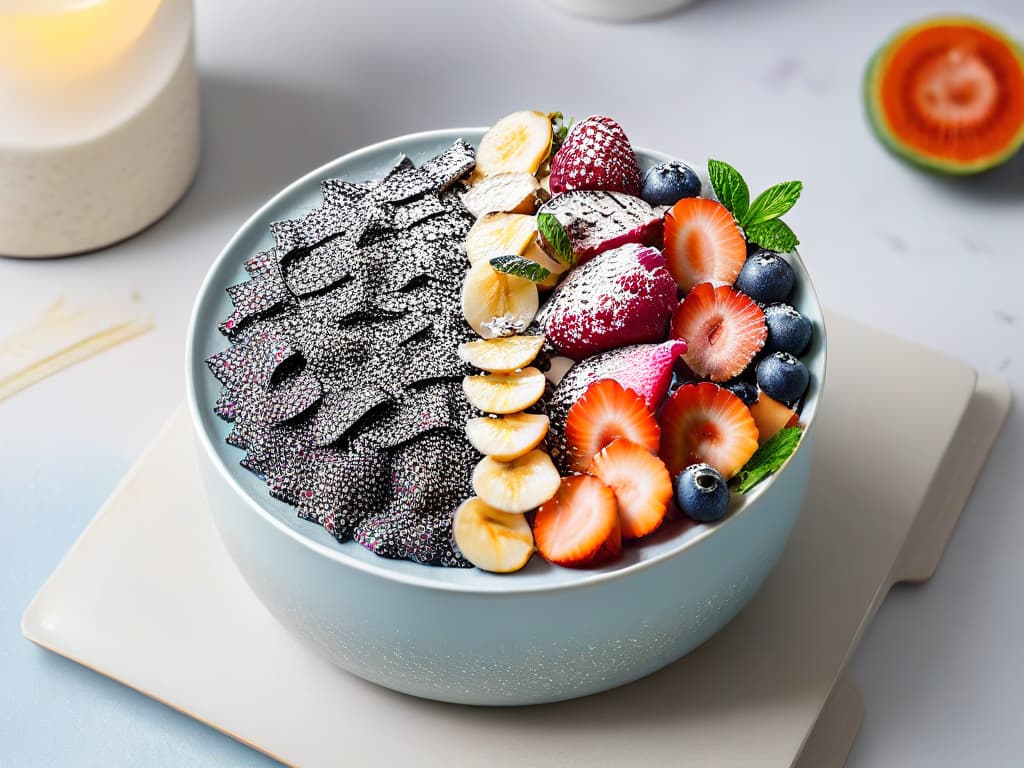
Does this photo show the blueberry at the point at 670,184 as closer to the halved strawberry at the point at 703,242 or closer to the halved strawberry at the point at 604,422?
the halved strawberry at the point at 703,242

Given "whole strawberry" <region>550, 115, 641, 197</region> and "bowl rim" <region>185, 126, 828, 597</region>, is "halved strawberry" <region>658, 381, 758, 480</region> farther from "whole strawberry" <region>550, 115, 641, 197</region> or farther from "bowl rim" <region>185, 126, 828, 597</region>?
"whole strawberry" <region>550, 115, 641, 197</region>

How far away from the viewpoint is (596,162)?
1645mm

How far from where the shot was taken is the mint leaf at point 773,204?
1573mm

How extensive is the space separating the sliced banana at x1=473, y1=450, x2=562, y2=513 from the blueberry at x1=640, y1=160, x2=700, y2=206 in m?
0.41

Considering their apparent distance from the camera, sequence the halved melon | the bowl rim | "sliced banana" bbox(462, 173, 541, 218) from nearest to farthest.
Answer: the bowl rim
"sliced banana" bbox(462, 173, 541, 218)
the halved melon

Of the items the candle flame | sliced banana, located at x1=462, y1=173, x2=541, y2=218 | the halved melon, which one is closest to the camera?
sliced banana, located at x1=462, y1=173, x2=541, y2=218

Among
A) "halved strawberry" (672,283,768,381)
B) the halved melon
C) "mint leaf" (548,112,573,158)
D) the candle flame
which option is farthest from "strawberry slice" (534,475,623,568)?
the halved melon

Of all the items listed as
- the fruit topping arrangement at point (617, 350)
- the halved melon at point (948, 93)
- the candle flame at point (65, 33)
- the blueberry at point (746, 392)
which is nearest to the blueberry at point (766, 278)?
the fruit topping arrangement at point (617, 350)

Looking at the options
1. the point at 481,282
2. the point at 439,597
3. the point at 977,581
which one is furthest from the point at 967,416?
the point at 439,597

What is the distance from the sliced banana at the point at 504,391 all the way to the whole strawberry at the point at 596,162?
0.95 feet

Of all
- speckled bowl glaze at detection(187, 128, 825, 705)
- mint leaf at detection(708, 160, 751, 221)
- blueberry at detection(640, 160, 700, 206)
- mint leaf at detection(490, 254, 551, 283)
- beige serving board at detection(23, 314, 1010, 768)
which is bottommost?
beige serving board at detection(23, 314, 1010, 768)

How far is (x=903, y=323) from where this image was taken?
7.00ft

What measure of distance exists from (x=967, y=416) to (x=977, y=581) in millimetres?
256

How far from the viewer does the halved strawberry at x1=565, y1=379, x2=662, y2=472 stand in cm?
140
